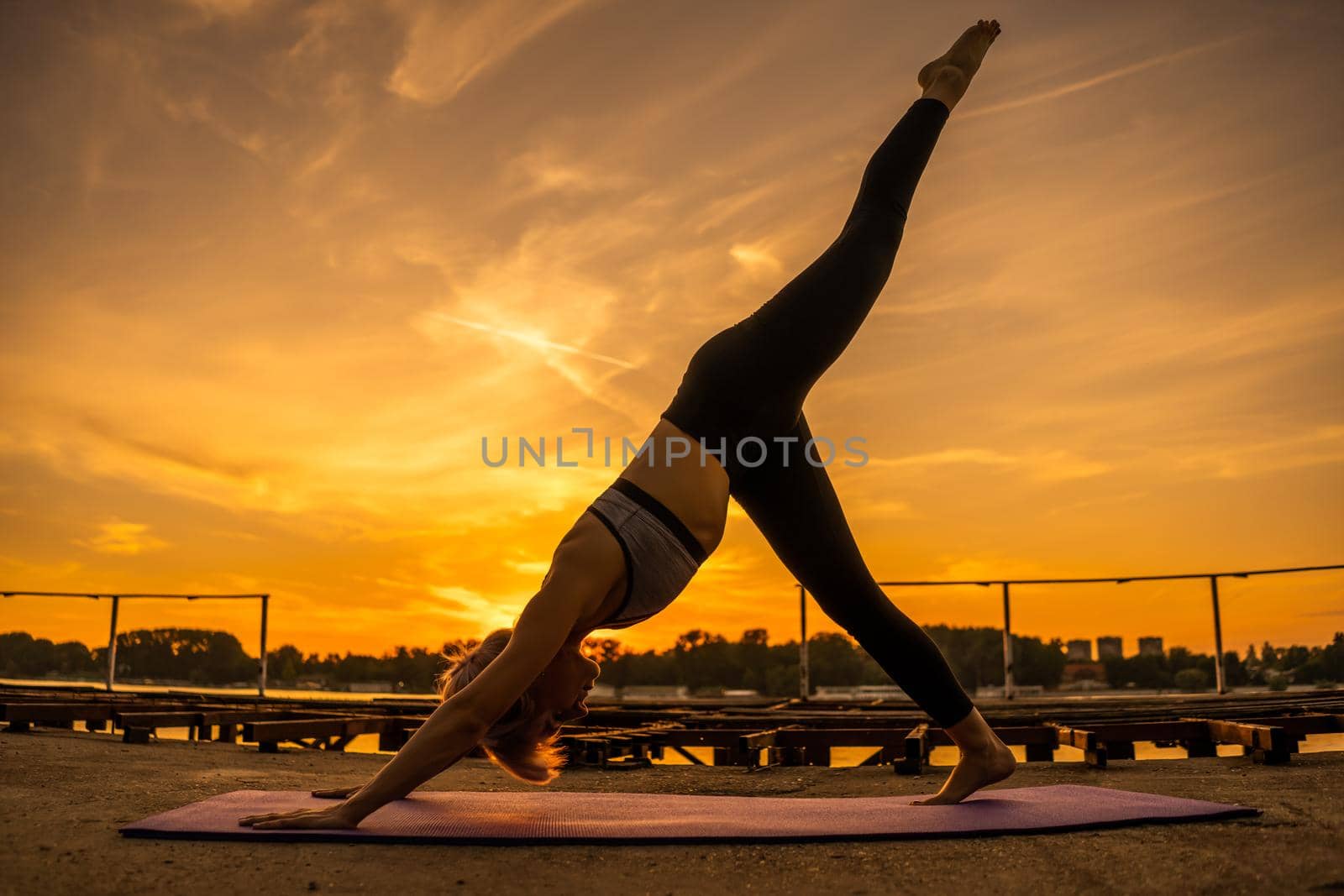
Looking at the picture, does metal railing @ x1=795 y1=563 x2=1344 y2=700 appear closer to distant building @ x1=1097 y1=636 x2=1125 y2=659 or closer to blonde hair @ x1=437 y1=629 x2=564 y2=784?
distant building @ x1=1097 y1=636 x2=1125 y2=659

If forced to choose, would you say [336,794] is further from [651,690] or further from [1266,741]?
[651,690]

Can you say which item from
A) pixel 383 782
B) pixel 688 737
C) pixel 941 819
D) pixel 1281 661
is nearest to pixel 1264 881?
pixel 941 819

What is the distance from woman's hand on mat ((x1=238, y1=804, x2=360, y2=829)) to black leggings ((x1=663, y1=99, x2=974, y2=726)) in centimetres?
123

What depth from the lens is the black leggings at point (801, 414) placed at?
2.55 meters

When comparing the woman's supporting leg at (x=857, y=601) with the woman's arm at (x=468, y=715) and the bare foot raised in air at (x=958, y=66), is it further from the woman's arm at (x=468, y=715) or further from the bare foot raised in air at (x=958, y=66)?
the bare foot raised in air at (x=958, y=66)

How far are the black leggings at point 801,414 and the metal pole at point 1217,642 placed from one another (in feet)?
32.6

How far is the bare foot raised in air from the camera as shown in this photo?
2.98m

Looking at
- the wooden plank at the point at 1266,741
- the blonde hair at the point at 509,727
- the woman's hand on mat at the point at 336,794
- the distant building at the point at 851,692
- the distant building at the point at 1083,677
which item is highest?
the blonde hair at the point at 509,727

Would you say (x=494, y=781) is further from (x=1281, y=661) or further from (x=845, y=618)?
(x=1281, y=661)

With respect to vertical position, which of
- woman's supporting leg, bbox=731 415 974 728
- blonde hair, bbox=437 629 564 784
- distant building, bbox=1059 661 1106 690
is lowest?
distant building, bbox=1059 661 1106 690

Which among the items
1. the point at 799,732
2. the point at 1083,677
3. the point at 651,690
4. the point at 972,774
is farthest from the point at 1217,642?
the point at 651,690

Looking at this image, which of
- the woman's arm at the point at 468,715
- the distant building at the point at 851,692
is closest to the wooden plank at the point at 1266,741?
the woman's arm at the point at 468,715

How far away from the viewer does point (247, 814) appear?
2.36 m

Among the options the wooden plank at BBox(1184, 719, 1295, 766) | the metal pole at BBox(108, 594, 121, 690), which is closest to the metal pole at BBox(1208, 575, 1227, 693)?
the wooden plank at BBox(1184, 719, 1295, 766)
